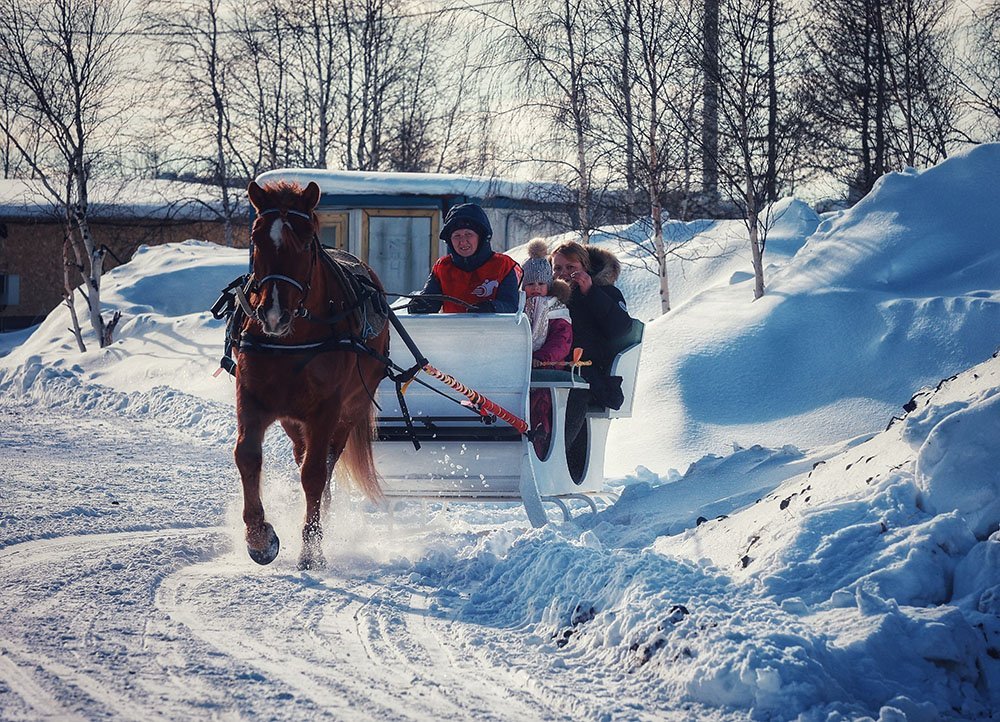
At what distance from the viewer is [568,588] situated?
418 centimetres

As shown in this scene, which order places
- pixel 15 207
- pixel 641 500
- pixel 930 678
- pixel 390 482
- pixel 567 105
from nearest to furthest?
pixel 930 678, pixel 390 482, pixel 641 500, pixel 567 105, pixel 15 207

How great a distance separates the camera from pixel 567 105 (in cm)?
1308

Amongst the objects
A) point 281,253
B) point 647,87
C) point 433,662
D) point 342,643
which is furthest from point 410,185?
point 433,662

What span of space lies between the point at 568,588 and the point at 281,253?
1841 millimetres

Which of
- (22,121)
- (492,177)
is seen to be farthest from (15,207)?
(492,177)

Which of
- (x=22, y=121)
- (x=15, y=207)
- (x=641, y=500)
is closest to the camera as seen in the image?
(x=641, y=500)

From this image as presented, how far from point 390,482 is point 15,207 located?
86.2 feet

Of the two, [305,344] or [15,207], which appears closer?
[305,344]

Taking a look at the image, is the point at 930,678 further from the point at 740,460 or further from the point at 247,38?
the point at 247,38

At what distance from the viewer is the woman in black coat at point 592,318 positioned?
23.4 feet

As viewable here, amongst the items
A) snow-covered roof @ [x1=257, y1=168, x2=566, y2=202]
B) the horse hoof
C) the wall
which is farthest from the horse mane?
the wall

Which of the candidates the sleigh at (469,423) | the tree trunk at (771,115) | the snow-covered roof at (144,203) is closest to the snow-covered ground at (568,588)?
the sleigh at (469,423)

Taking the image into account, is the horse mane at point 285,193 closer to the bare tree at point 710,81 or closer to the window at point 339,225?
the bare tree at point 710,81

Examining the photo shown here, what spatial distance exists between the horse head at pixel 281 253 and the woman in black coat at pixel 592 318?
259 cm
